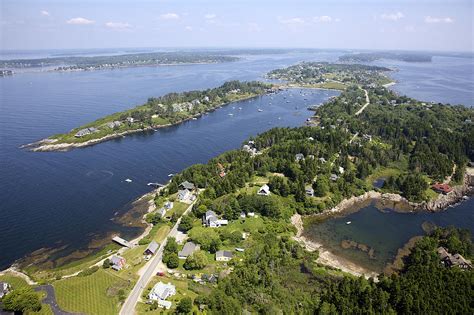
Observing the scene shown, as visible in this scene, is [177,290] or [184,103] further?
[184,103]

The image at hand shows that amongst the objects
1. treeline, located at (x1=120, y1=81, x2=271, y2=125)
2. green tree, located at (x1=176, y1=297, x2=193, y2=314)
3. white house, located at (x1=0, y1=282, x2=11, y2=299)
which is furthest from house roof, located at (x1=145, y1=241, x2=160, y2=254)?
treeline, located at (x1=120, y1=81, x2=271, y2=125)

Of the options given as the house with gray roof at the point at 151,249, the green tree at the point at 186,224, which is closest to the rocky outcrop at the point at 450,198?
the green tree at the point at 186,224

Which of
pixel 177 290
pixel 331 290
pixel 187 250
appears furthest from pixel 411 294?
pixel 187 250

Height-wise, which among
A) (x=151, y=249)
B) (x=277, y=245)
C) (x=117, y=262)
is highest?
(x=151, y=249)

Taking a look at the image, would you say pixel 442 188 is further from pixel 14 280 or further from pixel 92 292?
pixel 14 280

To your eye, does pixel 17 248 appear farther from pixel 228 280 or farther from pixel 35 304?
pixel 228 280

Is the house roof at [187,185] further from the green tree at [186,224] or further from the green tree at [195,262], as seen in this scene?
the green tree at [195,262]

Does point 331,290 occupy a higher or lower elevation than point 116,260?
lower
